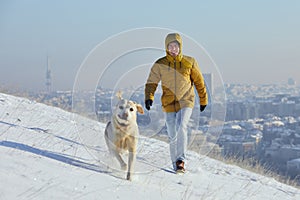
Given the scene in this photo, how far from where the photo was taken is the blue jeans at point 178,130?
634 cm

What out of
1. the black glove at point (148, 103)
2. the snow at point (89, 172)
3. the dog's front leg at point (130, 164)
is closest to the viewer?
the snow at point (89, 172)

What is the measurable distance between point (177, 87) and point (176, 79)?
13cm

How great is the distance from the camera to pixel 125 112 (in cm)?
547

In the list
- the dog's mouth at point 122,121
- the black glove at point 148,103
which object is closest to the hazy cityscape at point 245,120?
the black glove at point 148,103

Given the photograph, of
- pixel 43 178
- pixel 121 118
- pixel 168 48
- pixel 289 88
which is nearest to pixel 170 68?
pixel 168 48

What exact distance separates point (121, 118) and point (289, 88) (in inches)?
1564

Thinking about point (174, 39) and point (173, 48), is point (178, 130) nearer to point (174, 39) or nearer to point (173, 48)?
point (173, 48)

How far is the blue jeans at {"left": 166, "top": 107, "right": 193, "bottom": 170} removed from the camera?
634 cm

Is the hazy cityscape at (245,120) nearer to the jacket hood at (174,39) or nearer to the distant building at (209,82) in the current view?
the distant building at (209,82)

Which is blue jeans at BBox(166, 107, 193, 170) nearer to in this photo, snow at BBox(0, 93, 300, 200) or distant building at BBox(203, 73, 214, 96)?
snow at BBox(0, 93, 300, 200)

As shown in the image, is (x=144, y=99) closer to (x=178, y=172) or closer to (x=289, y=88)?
(x=178, y=172)

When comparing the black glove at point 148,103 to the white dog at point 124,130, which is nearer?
the white dog at point 124,130

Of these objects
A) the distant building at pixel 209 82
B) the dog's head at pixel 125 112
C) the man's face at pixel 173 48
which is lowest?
the dog's head at pixel 125 112

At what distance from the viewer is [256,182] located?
25.5 ft
